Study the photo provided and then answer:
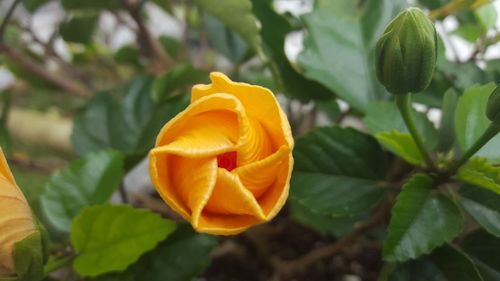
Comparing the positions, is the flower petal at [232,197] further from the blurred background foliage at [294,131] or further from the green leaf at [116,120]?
the green leaf at [116,120]

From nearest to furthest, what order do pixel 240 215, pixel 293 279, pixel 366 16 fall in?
pixel 240 215 → pixel 366 16 → pixel 293 279

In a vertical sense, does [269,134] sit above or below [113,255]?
above

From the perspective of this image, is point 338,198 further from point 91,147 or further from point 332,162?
point 91,147

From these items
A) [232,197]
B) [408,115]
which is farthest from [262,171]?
[408,115]

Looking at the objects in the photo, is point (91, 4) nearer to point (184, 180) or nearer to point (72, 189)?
point (72, 189)

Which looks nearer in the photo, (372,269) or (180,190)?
(180,190)

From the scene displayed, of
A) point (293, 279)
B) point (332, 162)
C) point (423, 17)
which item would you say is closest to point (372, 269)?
point (293, 279)

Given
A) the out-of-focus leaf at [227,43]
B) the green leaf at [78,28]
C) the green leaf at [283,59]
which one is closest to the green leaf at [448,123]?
the green leaf at [283,59]
